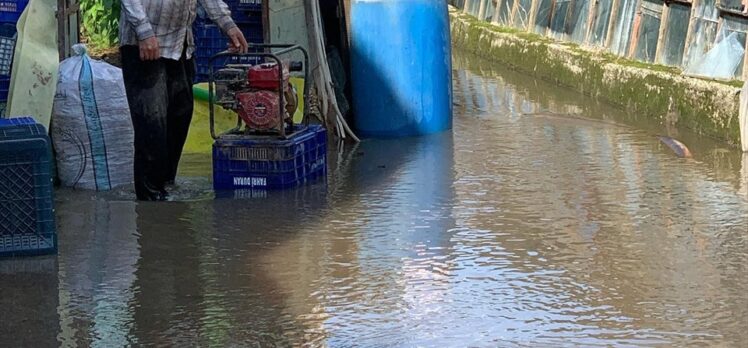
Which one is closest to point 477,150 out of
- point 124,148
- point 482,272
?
point 124,148

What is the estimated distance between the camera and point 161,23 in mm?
7887

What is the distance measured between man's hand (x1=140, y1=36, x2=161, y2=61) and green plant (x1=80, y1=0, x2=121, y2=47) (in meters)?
6.74

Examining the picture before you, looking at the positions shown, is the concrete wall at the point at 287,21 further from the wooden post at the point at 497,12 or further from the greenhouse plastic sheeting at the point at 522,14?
the wooden post at the point at 497,12

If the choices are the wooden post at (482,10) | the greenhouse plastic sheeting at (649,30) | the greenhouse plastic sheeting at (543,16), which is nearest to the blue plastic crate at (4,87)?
the greenhouse plastic sheeting at (649,30)

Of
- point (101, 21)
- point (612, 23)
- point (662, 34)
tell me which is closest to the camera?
point (662, 34)

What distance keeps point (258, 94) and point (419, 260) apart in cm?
215

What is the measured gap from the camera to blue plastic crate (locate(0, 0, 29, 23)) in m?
8.01

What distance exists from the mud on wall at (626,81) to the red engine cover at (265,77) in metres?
3.68

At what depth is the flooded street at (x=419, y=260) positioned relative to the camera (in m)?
5.36

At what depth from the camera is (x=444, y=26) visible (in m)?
10.5

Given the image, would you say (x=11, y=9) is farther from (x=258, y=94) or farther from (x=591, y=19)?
(x=591, y=19)

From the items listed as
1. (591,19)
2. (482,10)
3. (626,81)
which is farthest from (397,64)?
(482,10)

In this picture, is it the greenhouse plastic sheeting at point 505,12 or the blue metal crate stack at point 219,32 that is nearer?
the blue metal crate stack at point 219,32

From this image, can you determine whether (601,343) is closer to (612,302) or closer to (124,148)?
(612,302)
